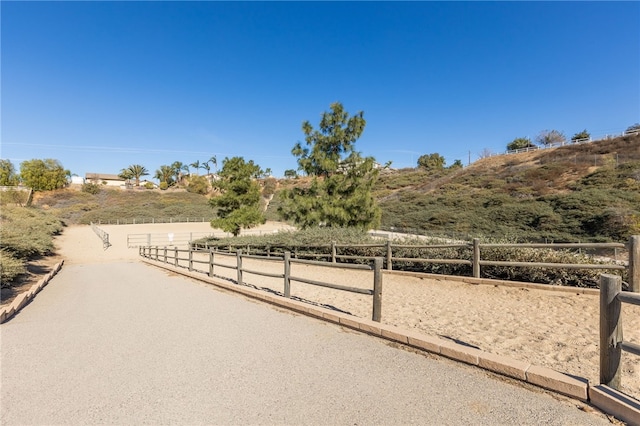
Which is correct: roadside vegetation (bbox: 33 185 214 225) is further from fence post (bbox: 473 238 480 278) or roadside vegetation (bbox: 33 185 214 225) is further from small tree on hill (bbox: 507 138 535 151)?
small tree on hill (bbox: 507 138 535 151)

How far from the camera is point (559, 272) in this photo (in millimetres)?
7629

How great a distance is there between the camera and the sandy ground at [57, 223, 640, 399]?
3840mm

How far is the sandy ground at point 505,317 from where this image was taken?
384cm

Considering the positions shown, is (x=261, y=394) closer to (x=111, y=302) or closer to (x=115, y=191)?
(x=111, y=302)

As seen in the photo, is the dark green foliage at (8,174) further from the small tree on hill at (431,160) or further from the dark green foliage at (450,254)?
the small tree on hill at (431,160)

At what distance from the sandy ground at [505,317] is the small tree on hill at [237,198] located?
1452cm

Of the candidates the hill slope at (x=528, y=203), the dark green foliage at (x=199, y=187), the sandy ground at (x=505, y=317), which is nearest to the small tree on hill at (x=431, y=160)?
the hill slope at (x=528, y=203)

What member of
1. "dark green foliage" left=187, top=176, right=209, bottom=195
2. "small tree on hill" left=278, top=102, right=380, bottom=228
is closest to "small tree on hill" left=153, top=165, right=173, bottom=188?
"dark green foliage" left=187, top=176, right=209, bottom=195

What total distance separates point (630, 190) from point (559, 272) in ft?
80.5

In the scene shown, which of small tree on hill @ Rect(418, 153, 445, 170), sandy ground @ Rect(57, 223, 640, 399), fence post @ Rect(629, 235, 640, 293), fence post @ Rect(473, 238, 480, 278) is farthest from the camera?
small tree on hill @ Rect(418, 153, 445, 170)

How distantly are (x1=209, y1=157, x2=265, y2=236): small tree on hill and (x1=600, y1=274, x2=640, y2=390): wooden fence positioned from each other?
72.2 ft

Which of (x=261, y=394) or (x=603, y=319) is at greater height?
(x=603, y=319)

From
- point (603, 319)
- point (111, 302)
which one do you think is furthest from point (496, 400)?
point (111, 302)

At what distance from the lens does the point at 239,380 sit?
3.23 m
